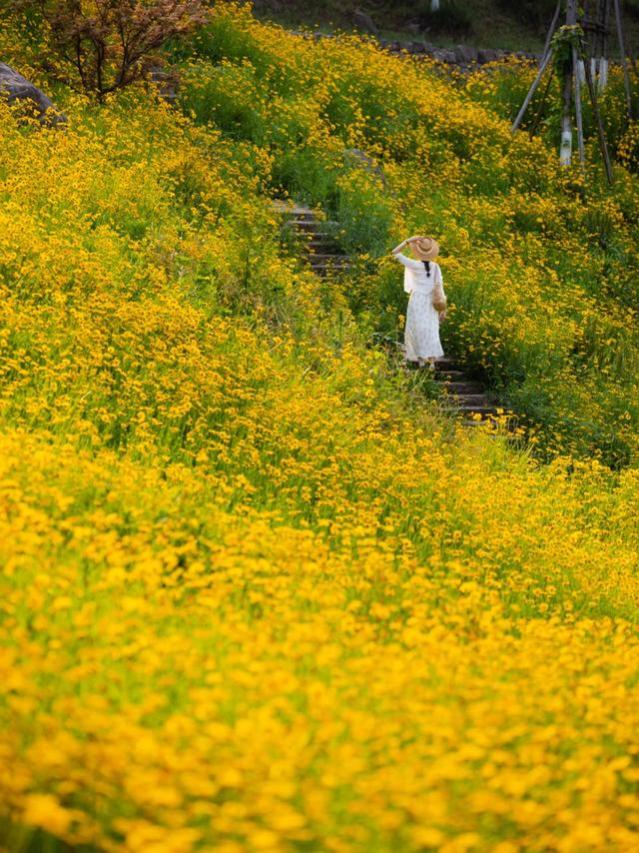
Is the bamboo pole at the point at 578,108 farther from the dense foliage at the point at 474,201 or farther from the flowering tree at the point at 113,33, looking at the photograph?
the flowering tree at the point at 113,33

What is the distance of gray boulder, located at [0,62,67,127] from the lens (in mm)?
13219

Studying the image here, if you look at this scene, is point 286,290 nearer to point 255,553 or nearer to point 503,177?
point 255,553

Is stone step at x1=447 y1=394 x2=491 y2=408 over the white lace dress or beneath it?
beneath

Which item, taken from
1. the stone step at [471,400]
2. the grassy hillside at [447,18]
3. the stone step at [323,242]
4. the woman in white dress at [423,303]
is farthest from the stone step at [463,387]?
the grassy hillside at [447,18]

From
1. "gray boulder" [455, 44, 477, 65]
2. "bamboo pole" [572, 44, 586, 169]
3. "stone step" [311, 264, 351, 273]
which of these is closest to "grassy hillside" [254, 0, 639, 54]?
"gray boulder" [455, 44, 477, 65]

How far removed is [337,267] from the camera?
14141 mm

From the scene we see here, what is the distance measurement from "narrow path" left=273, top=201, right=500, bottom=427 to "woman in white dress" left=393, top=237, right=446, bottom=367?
41 cm

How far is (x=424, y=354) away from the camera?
12.2 m

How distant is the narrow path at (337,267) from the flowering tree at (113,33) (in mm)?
2807

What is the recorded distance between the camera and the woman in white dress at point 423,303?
39.9ft

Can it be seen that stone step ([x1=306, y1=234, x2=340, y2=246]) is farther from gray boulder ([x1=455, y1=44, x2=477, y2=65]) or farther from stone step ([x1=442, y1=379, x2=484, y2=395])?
gray boulder ([x1=455, y1=44, x2=477, y2=65])

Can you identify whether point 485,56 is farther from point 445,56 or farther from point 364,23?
point 364,23

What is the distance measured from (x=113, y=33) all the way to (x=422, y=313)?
21.8 feet

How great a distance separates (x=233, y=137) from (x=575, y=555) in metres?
10.8
